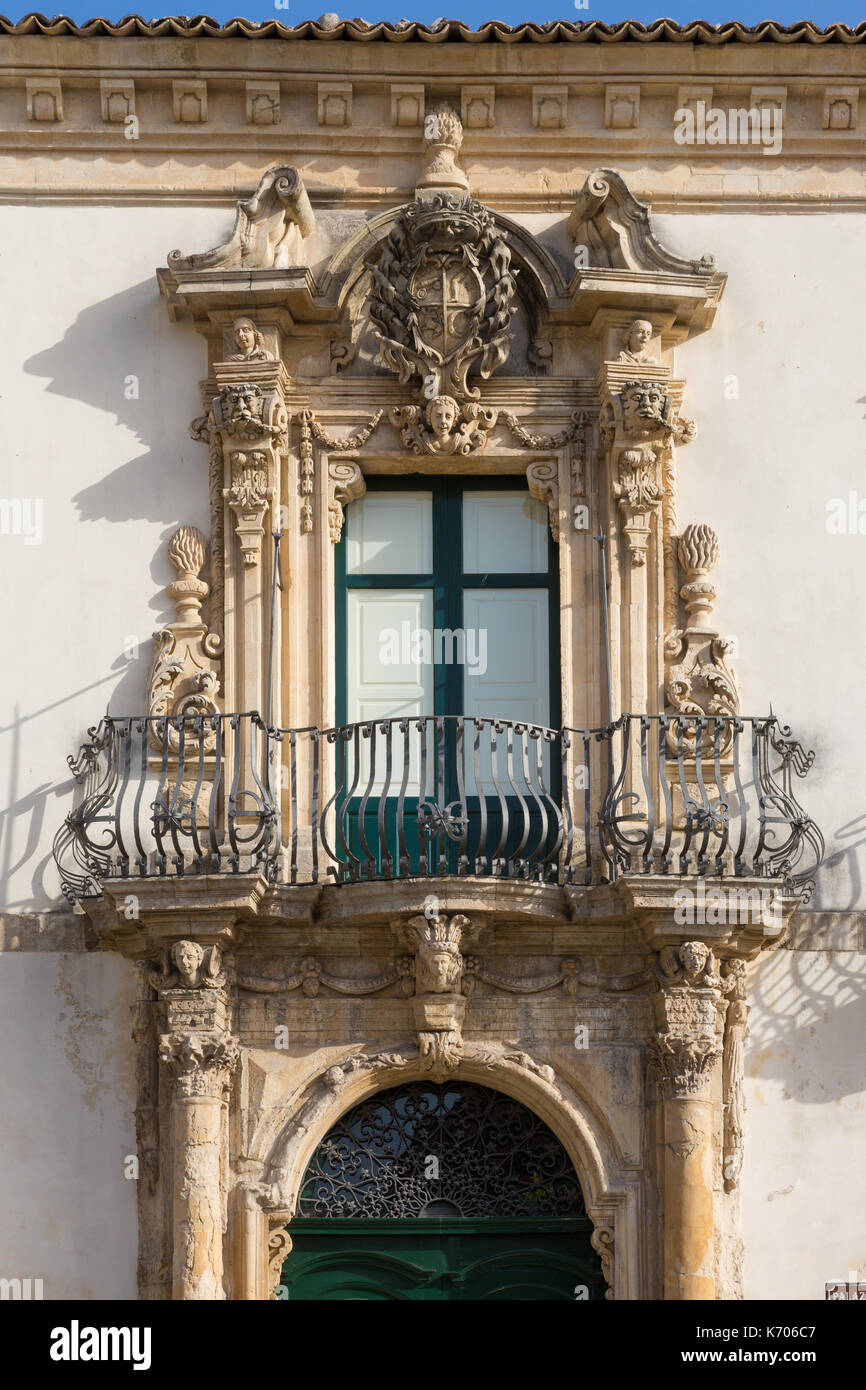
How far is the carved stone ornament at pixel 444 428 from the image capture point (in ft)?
45.1

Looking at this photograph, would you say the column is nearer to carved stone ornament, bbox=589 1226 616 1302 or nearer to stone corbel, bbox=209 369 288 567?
carved stone ornament, bbox=589 1226 616 1302

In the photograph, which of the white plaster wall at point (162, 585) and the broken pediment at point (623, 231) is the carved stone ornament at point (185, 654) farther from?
the broken pediment at point (623, 231)

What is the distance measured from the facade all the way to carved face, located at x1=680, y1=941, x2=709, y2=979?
0.04m

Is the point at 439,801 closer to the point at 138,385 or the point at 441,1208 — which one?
the point at 441,1208

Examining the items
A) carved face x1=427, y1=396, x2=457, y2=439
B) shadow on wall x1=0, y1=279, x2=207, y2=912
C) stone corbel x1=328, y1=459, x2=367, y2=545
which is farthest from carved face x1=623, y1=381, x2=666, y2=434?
shadow on wall x1=0, y1=279, x2=207, y2=912

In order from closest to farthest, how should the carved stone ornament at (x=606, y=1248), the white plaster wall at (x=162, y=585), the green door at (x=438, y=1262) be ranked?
the carved stone ornament at (x=606, y=1248) < the green door at (x=438, y=1262) < the white plaster wall at (x=162, y=585)

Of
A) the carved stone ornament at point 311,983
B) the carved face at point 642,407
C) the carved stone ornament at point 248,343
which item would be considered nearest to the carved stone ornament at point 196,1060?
the carved stone ornament at point 311,983

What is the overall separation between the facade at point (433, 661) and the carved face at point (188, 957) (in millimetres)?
43

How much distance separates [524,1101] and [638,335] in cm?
403

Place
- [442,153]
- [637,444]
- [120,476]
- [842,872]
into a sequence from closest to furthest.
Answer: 1. [842,872]
2. [637,444]
3. [120,476]
4. [442,153]

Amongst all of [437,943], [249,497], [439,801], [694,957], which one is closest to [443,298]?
[249,497]

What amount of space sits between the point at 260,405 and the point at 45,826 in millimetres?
2445

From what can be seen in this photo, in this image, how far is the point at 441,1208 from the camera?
Answer: 12.9m
